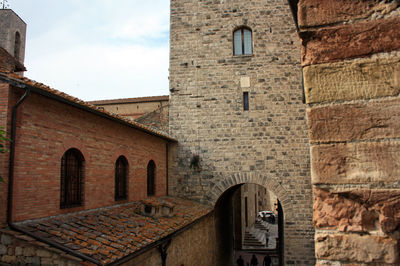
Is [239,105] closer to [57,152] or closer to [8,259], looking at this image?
[57,152]

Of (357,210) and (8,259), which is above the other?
(357,210)

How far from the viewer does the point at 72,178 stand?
8109 millimetres

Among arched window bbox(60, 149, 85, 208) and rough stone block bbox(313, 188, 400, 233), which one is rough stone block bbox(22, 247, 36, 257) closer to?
arched window bbox(60, 149, 85, 208)

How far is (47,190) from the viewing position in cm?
703

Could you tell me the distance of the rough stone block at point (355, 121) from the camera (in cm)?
177

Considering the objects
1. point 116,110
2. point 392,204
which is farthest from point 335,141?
point 116,110

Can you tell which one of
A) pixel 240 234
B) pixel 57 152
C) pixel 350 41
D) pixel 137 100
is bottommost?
pixel 240 234

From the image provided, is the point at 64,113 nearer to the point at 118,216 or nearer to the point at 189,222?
the point at 118,216

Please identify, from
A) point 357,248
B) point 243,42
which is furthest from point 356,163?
point 243,42

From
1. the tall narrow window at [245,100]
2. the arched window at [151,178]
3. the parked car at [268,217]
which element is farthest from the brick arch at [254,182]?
the parked car at [268,217]

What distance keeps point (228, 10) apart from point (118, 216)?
9422 millimetres

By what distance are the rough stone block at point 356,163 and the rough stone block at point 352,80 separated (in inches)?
9.9

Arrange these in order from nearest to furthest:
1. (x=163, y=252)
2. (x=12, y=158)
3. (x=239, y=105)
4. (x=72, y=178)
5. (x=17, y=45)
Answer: (x=12, y=158)
(x=72, y=178)
(x=163, y=252)
(x=239, y=105)
(x=17, y=45)

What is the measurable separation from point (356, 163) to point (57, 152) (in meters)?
6.72
